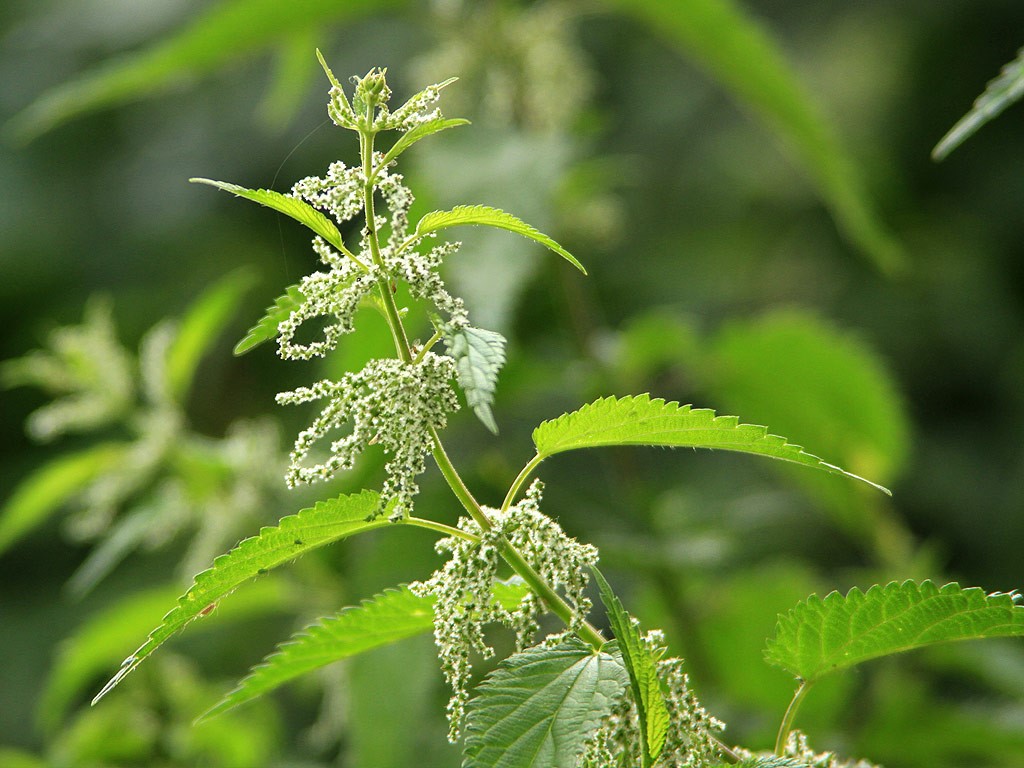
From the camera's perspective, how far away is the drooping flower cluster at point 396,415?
1.73 feet

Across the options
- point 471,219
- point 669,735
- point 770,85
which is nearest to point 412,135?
point 471,219

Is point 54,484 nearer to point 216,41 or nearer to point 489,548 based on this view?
point 216,41

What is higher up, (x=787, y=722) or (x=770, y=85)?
(x=770, y=85)

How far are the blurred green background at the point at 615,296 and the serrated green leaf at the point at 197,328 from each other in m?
0.05

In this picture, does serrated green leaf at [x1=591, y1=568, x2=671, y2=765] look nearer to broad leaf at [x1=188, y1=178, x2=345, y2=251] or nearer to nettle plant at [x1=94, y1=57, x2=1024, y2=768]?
nettle plant at [x1=94, y1=57, x2=1024, y2=768]

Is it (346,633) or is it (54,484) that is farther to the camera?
(54,484)

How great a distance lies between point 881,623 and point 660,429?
0.15 metres

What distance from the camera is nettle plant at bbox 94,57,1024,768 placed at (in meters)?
0.51

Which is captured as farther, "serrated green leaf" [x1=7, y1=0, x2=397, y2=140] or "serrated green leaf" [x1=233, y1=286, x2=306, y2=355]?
"serrated green leaf" [x1=7, y1=0, x2=397, y2=140]

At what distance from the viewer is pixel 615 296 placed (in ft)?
9.32

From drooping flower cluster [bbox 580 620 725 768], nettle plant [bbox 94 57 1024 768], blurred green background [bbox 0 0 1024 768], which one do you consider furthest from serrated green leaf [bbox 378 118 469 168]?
blurred green background [bbox 0 0 1024 768]

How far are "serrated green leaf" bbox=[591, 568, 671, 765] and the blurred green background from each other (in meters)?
0.44

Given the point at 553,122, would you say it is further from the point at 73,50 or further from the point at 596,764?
the point at 73,50

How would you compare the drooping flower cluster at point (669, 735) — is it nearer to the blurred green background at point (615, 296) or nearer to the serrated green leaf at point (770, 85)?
Answer: the blurred green background at point (615, 296)
